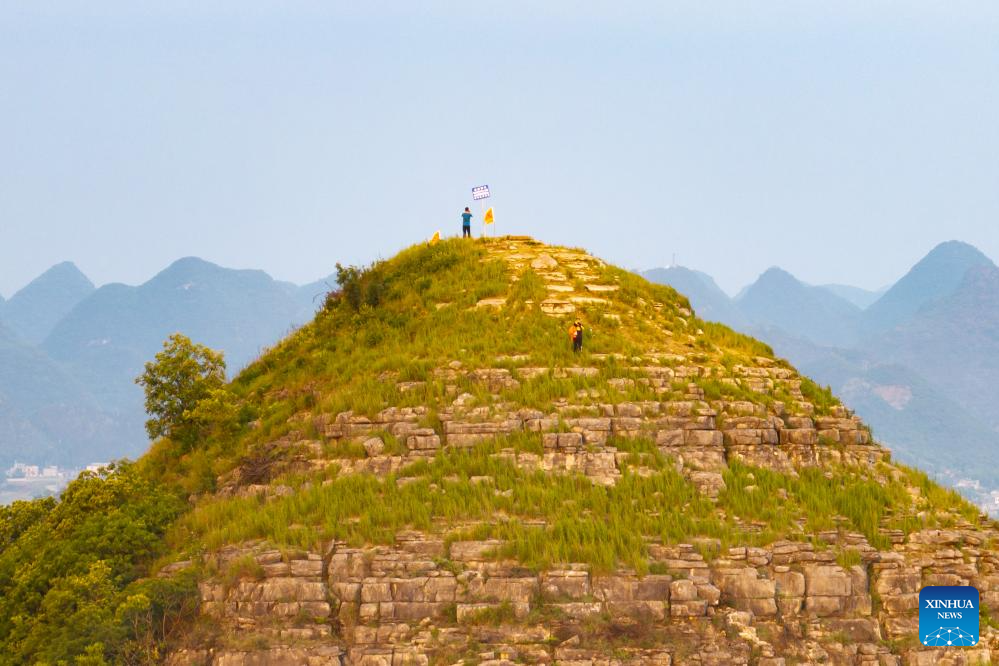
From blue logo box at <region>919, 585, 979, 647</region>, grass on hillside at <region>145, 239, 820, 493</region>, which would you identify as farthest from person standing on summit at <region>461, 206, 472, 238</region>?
blue logo box at <region>919, 585, 979, 647</region>

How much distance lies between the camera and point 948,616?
25469 millimetres

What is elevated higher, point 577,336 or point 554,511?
point 577,336

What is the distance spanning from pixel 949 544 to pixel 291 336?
24190mm

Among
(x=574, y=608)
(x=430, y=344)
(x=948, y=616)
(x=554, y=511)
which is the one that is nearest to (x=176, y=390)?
(x=430, y=344)

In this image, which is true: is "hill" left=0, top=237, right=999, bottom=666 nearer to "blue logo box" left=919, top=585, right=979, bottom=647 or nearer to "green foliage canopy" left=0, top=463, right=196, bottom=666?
"green foliage canopy" left=0, top=463, right=196, bottom=666

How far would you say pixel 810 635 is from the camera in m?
24.8

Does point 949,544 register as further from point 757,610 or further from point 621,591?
point 621,591

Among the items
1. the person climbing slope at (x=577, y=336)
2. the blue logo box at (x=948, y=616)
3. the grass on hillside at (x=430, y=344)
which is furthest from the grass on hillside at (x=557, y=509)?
the person climbing slope at (x=577, y=336)

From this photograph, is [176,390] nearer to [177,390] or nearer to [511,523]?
[177,390]

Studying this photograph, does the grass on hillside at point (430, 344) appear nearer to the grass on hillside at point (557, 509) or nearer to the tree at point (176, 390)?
the tree at point (176, 390)

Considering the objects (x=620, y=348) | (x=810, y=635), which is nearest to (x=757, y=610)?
(x=810, y=635)

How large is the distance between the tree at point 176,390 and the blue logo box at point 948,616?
2250 cm

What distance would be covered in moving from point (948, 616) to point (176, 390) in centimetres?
2491

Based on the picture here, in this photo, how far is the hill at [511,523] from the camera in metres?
24.4
